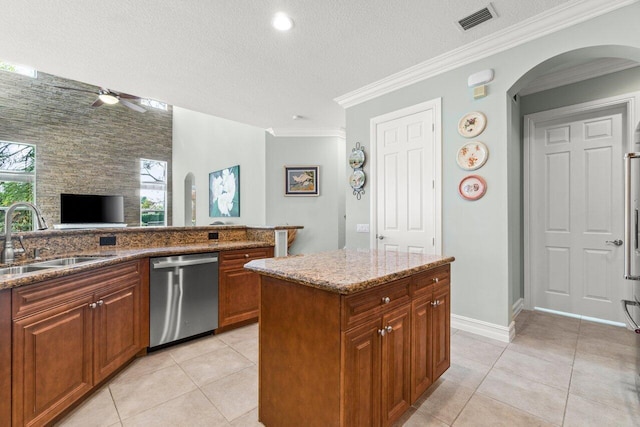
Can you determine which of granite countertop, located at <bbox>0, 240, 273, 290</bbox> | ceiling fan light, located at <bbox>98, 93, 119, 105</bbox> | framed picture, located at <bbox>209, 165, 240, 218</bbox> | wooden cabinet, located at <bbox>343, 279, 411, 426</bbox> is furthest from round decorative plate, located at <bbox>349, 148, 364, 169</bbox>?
ceiling fan light, located at <bbox>98, 93, 119, 105</bbox>

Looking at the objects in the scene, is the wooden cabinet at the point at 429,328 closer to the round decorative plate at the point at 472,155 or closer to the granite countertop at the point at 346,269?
the granite countertop at the point at 346,269

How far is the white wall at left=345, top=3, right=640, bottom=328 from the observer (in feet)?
7.98

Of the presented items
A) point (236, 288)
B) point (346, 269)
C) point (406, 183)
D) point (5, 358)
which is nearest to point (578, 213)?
point (406, 183)

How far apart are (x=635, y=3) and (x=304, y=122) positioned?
3891 mm

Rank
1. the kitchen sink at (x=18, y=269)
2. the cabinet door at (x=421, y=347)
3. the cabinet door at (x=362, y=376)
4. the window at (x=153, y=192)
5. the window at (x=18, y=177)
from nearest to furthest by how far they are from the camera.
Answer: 1. the cabinet door at (x=362, y=376)
2. the cabinet door at (x=421, y=347)
3. the kitchen sink at (x=18, y=269)
4. the window at (x=18, y=177)
5. the window at (x=153, y=192)

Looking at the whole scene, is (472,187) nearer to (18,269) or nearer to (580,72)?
(580,72)

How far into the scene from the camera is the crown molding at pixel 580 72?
2.79 metres

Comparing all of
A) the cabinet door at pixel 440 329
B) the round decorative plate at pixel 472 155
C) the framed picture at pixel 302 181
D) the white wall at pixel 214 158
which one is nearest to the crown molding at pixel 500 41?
the round decorative plate at pixel 472 155

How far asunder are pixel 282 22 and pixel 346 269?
2.10 metres

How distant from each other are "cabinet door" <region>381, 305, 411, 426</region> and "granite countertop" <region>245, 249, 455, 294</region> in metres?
0.22

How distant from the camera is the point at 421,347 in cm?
167

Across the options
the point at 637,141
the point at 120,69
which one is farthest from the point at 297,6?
the point at 637,141

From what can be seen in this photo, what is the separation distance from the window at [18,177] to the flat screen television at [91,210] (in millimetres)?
641

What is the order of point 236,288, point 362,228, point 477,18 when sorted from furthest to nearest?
point 362,228
point 236,288
point 477,18
